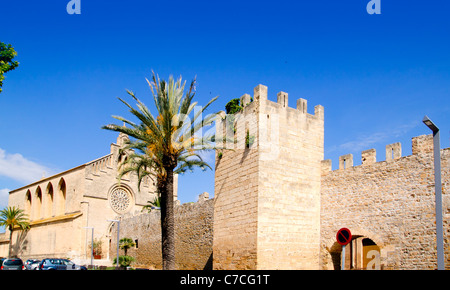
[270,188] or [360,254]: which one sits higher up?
[270,188]

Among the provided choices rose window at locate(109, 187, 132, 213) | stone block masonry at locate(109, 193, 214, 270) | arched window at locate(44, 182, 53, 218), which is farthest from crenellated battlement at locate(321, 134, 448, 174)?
arched window at locate(44, 182, 53, 218)

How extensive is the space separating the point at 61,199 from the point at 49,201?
2.76 metres

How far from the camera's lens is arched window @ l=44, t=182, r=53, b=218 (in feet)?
135

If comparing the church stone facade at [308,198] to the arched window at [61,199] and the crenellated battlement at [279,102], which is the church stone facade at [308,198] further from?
the arched window at [61,199]

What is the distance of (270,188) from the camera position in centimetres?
1524

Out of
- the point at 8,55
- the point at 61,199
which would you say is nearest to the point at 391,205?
the point at 8,55

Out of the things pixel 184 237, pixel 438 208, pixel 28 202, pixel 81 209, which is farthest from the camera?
pixel 28 202

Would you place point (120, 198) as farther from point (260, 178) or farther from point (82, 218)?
point (260, 178)

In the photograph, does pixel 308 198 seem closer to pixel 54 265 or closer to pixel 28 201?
pixel 54 265
